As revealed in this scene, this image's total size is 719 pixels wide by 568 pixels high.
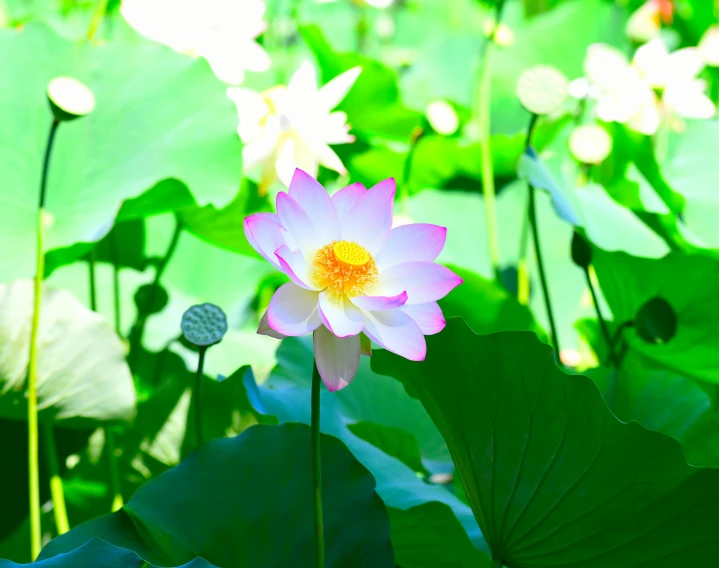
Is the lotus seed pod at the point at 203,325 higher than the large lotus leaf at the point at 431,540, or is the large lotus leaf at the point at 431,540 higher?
the lotus seed pod at the point at 203,325

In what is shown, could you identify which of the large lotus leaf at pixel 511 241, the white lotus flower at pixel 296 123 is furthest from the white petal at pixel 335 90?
the large lotus leaf at pixel 511 241

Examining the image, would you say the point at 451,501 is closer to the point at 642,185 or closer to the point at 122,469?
the point at 122,469

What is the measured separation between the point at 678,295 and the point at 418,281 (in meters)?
0.50

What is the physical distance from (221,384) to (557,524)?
341 millimetres

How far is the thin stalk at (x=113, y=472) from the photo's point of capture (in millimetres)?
724

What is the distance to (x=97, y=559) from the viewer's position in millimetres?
440

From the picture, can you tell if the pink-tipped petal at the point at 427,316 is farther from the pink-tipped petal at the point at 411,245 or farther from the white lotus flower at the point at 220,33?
the white lotus flower at the point at 220,33

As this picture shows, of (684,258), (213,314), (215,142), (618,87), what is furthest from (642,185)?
(213,314)

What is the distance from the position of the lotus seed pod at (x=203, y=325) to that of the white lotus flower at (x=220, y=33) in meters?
0.38

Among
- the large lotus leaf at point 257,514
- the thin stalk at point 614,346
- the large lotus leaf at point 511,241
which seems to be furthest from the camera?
the large lotus leaf at point 511,241

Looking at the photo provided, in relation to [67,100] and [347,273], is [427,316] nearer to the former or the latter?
[347,273]

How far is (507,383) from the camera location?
0.50 m

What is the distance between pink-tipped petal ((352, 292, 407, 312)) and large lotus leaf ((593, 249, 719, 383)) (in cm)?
47

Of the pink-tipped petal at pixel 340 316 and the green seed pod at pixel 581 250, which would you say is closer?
the pink-tipped petal at pixel 340 316
